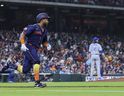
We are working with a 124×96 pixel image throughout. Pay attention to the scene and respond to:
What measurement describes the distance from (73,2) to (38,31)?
22.7 metres

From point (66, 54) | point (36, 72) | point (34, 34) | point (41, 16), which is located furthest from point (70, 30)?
point (36, 72)

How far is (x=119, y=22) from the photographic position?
134 ft

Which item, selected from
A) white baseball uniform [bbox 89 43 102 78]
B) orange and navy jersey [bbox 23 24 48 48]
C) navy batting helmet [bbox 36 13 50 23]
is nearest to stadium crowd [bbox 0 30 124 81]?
white baseball uniform [bbox 89 43 102 78]

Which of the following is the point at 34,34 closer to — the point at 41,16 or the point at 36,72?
the point at 41,16

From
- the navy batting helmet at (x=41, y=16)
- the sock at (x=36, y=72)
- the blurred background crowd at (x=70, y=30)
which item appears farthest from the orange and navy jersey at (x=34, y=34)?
the blurred background crowd at (x=70, y=30)

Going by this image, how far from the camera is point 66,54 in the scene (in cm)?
3077

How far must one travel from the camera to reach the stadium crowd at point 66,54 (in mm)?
27291

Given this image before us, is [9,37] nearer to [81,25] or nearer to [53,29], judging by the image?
[53,29]
